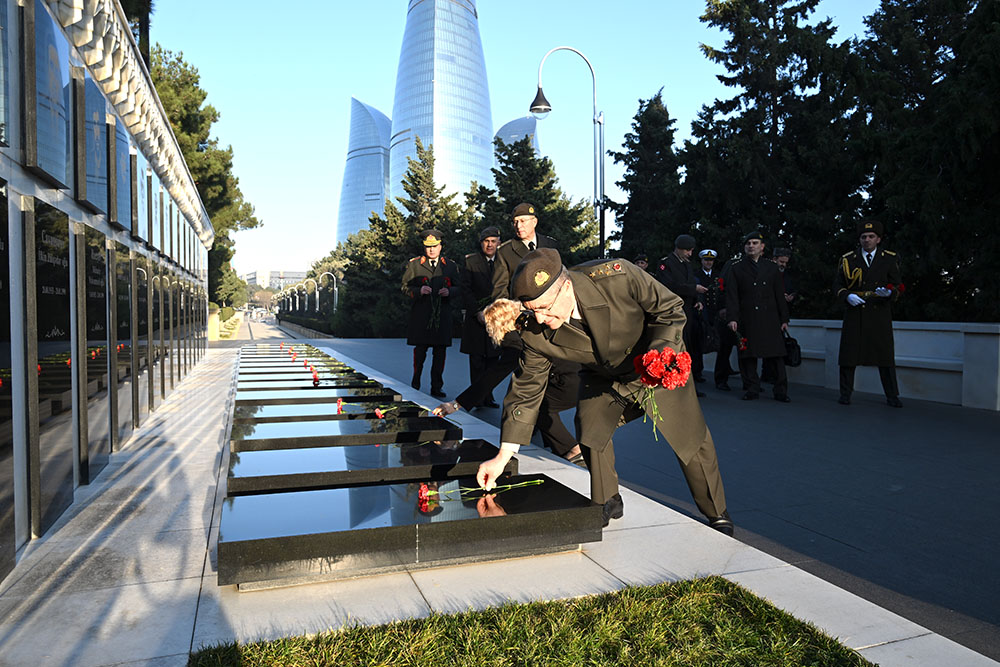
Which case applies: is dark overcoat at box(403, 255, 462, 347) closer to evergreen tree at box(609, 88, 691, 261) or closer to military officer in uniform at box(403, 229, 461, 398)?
military officer in uniform at box(403, 229, 461, 398)

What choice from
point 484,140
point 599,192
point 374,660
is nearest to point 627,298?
point 374,660

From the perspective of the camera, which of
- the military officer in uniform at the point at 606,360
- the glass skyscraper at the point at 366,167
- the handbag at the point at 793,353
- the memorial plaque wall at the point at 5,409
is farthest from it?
the glass skyscraper at the point at 366,167

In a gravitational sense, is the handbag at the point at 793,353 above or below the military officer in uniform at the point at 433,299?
below

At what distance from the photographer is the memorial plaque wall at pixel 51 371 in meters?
4.26

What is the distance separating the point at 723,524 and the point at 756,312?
263 inches

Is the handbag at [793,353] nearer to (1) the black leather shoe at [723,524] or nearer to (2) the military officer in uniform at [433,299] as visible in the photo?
(2) the military officer in uniform at [433,299]

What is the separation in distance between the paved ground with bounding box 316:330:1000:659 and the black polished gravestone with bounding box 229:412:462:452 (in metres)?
1.63

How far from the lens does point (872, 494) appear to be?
200 inches

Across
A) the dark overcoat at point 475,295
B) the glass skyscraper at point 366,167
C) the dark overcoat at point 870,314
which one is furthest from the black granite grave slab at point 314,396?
the glass skyscraper at point 366,167

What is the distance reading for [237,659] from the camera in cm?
263

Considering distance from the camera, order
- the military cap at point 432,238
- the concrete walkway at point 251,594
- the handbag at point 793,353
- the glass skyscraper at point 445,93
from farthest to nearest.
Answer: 1. the glass skyscraper at point 445,93
2. the handbag at point 793,353
3. the military cap at point 432,238
4. the concrete walkway at point 251,594

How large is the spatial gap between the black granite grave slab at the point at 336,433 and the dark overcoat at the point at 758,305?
5.75 meters

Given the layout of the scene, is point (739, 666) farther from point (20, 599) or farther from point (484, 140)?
point (484, 140)

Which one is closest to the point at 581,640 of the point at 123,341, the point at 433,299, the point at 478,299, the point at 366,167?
the point at 123,341
